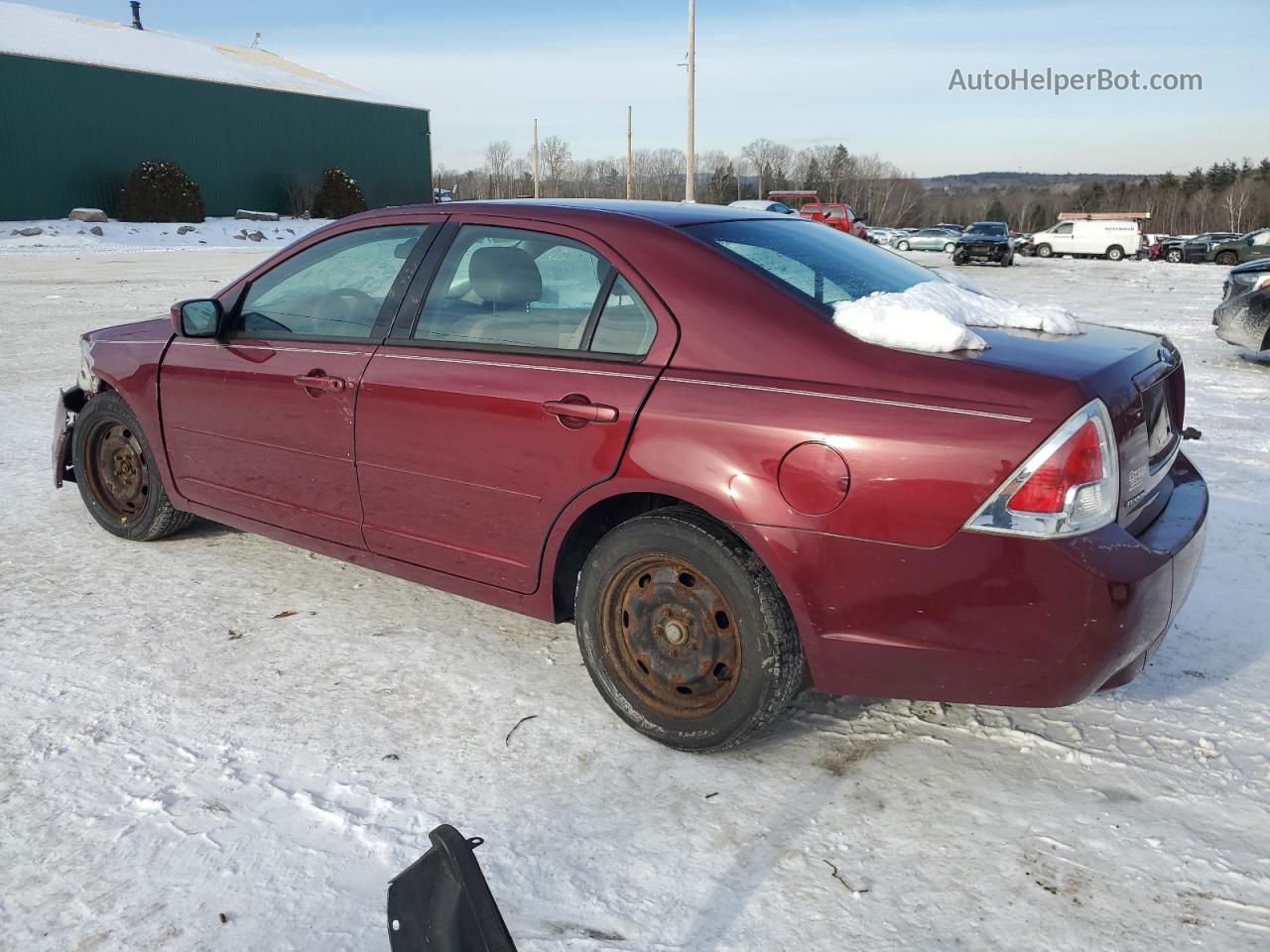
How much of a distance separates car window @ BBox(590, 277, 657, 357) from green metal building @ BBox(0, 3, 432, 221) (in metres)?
38.3

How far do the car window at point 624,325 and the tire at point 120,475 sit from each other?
244 cm

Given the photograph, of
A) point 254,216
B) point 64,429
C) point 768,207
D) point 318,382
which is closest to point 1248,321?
point 768,207

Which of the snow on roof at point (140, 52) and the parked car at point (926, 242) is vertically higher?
the snow on roof at point (140, 52)

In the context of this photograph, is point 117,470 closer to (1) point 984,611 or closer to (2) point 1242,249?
(1) point 984,611

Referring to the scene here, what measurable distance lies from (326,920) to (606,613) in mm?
1119

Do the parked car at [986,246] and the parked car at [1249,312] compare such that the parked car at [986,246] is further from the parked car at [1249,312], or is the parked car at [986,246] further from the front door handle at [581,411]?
the front door handle at [581,411]

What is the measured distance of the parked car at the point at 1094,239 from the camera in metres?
40.7

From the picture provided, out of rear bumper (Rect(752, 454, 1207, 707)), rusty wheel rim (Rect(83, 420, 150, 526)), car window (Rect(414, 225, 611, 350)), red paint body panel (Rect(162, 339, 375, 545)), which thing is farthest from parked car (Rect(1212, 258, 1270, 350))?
rusty wheel rim (Rect(83, 420, 150, 526))

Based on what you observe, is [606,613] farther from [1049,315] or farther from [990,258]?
[990,258]

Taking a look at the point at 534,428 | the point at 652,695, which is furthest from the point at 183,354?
the point at 652,695

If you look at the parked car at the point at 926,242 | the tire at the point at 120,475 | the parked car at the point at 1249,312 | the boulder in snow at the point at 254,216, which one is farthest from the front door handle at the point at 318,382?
the parked car at the point at 926,242

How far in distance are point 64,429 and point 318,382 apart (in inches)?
76.2

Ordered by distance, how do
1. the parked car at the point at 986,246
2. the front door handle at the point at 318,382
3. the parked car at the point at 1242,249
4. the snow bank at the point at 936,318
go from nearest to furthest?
the snow bank at the point at 936,318
the front door handle at the point at 318,382
the parked car at the point at 986,246
the parked car at the point at 1242,249

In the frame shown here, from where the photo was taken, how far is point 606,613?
292 cm
